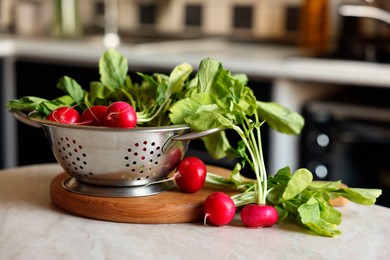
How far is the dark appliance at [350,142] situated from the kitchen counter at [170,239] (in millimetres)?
1164

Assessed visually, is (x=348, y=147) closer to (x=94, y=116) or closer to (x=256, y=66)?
(x=256, y=66)

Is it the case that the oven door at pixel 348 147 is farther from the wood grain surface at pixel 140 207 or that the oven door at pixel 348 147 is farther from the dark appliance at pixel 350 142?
the wood grain surface at pixel 140 207

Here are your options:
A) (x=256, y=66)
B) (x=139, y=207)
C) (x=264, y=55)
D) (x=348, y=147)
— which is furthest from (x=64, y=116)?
(x=264, y=55)

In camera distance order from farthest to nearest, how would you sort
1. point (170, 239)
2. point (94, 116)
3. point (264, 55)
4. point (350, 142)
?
point (264, 55), point (350, 142), point (94, 116), point (170, 239)

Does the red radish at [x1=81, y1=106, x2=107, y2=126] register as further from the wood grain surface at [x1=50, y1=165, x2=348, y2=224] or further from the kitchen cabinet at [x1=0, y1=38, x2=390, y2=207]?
the kitchen cabinet at [x1=0, y1=38, x2=390, y2=207]

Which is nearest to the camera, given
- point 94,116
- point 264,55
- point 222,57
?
point 94,116

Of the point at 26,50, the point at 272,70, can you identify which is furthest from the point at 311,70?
the point at 26,50

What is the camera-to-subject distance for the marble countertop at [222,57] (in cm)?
240

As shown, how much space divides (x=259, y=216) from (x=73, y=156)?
313 millimetres

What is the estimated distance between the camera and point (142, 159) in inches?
48.4

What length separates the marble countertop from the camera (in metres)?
2.40

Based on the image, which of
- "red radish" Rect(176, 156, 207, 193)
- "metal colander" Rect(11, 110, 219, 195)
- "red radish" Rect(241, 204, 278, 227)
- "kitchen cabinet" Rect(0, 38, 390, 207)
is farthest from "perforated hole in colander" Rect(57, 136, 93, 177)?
"kitchen cabinet" Rect(0, 38, 390, 207)

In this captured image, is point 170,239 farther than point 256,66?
No

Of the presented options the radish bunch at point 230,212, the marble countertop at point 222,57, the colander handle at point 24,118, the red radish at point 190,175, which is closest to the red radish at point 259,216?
the radish bunch at point 230,212
